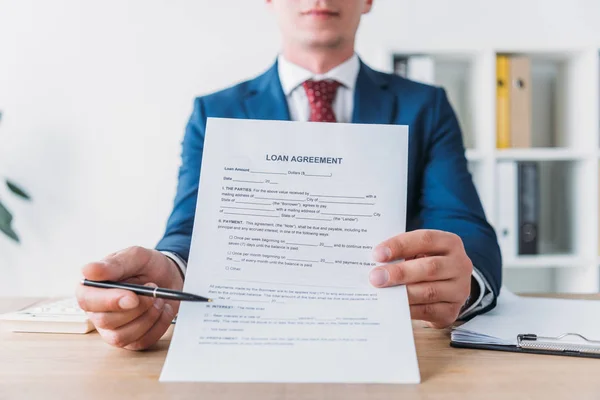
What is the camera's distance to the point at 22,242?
2.77 metres

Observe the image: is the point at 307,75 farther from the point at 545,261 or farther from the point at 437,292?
the point at 545,261

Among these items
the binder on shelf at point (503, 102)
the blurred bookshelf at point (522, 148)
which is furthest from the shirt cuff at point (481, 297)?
the binder on shelf at point (503, 102)

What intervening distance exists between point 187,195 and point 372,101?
0.52 m

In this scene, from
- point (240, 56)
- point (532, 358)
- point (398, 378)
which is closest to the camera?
point (398, 378)

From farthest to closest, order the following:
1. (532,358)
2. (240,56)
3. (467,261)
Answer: (240,56) → (467,261) → (532,358)

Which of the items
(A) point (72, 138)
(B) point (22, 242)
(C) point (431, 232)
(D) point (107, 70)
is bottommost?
(B) point (22, 242)

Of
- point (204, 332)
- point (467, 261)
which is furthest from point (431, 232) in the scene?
point (204, 332)

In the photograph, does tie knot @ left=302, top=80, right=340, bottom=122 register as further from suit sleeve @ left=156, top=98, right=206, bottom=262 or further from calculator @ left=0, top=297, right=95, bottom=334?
calculator @ left=0, top=297, right=95, bottom=334

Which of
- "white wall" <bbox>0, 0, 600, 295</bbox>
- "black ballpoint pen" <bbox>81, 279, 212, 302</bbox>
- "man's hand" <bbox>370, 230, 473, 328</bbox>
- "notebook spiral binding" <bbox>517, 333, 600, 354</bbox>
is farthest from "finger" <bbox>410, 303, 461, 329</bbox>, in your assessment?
"white wall" <bbox>0, 0, 600, 295</bbox>

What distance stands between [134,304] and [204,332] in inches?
4.1

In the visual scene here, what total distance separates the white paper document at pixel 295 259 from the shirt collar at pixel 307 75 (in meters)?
0.76

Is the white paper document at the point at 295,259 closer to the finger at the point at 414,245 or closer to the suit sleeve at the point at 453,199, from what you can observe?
the finger at the point at 414,245

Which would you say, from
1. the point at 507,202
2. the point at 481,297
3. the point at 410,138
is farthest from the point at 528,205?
the point at 481,297

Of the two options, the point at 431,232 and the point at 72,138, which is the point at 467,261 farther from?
the point at 72,138
